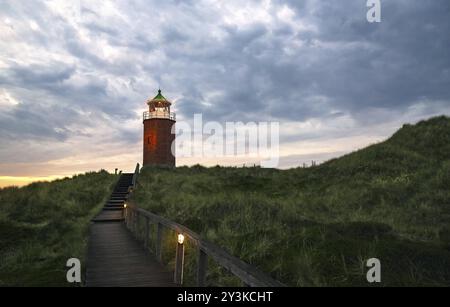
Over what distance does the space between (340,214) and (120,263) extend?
12043 millimetres

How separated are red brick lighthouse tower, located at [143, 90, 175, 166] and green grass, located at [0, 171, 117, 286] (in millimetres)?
19839

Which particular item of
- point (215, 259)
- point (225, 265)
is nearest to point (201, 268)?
point (215, 259)

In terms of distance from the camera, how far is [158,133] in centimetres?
4697

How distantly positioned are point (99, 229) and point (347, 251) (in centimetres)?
1100

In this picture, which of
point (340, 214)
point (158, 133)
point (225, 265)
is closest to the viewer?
point (225, 265)

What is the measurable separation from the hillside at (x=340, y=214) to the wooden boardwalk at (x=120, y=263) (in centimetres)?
140

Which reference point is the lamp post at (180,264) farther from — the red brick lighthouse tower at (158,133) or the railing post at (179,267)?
the red brick lighthouse tower at (158,133)

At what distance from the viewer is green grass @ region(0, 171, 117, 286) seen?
9.14 metres

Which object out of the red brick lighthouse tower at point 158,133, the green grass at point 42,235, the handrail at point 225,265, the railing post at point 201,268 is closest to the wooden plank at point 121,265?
the green grass at point 42,235

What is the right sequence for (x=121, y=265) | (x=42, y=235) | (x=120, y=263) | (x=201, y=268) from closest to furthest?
(x=201, y=268), (x=121, y=265), (x=120, y=263), (x=42, y=235)

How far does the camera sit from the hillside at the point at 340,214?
920cm

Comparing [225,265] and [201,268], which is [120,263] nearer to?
[201,268]
